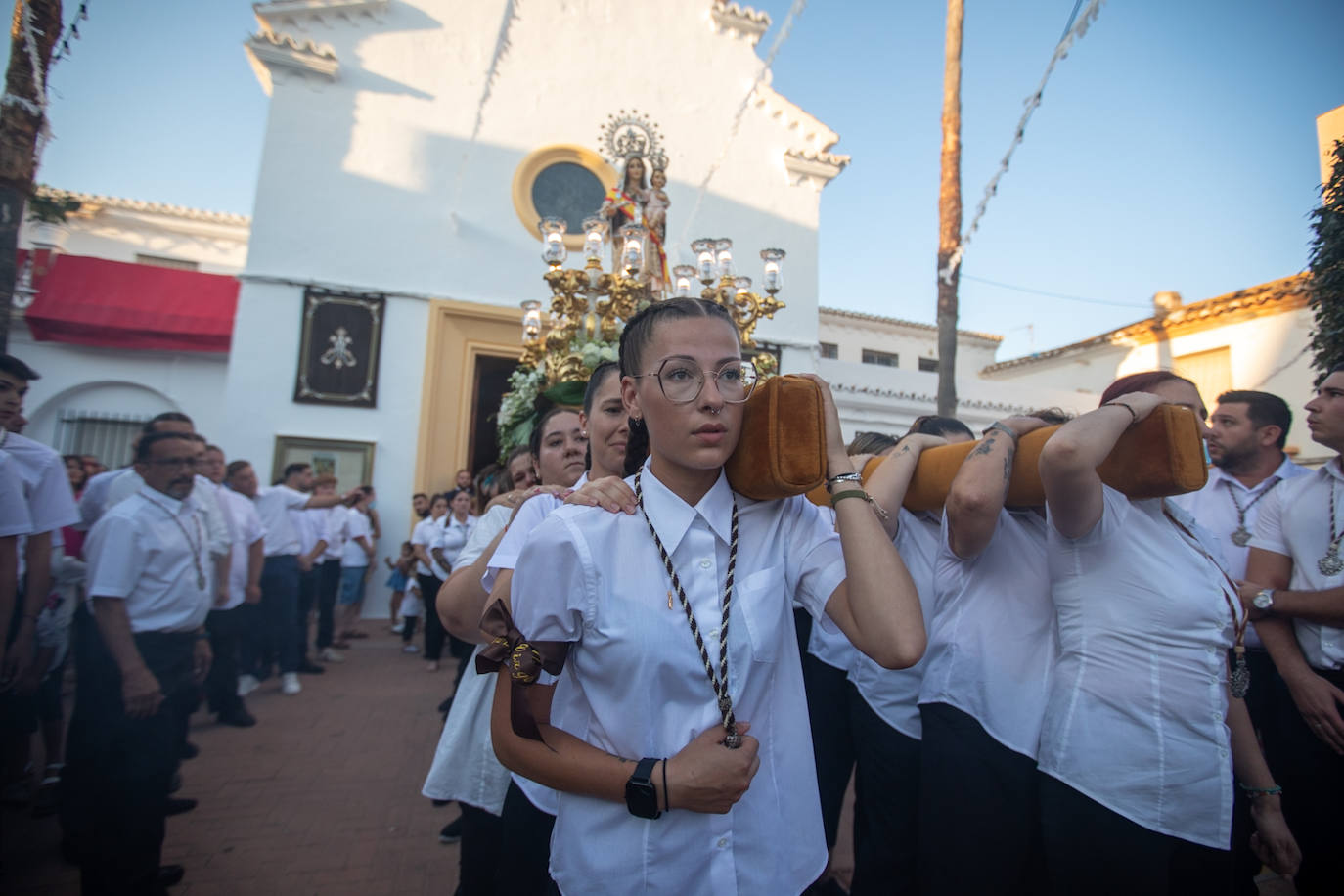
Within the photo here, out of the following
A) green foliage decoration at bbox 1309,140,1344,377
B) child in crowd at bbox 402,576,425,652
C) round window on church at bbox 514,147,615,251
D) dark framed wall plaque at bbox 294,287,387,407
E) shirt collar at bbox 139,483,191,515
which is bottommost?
child in crowd at bbox 402,576,425,652

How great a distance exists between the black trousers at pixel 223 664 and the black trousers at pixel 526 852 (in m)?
4.39

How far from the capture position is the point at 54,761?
410 centimetres

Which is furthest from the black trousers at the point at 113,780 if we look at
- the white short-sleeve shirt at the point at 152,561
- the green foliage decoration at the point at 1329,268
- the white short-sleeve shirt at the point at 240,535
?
the green foliage decoration at the point at 1329,268

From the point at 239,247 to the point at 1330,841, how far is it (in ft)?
56.2

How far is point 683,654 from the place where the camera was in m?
1.25

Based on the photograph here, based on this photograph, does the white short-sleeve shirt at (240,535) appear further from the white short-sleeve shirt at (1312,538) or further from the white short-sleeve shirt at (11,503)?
the white short-sleeve shirt at (1312,538)

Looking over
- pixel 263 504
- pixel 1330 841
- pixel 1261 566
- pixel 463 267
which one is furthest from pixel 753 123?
pixel 1330 841

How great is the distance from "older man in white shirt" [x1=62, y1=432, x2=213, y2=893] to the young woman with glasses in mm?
2642

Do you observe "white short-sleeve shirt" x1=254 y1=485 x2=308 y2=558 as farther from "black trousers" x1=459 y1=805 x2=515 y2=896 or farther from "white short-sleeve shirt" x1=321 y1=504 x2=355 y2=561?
"black trousers" x1=459 y1=805 x2=515 y2=896

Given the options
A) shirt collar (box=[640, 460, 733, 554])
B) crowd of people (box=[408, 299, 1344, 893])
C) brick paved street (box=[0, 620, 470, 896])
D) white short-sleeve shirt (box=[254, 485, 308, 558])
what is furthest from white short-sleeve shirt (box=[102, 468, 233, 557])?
shirt collar (box=[640, 460, 733, 554])

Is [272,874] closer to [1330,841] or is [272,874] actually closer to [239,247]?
[1330,841]

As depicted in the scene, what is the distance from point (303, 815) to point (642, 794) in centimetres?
365

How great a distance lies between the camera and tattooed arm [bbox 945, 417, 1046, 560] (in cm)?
174

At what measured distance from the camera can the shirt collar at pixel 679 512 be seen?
4.48 ft
